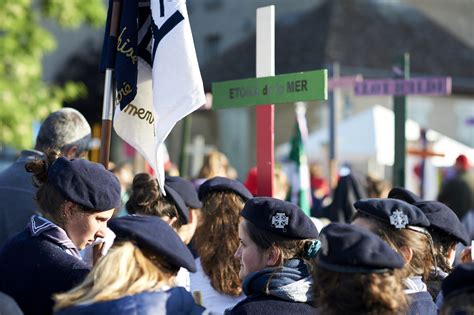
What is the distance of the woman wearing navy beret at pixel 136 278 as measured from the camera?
3240 mm

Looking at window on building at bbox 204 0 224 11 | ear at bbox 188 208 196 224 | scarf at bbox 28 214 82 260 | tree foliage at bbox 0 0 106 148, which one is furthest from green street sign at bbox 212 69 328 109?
window on building at bbox 204 0 224 11

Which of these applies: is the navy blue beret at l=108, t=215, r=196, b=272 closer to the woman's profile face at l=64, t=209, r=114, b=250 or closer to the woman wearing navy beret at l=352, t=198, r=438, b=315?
the woman's profile face at l=64, t=209, r=114, b=250

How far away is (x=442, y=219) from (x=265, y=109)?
1.15 metres

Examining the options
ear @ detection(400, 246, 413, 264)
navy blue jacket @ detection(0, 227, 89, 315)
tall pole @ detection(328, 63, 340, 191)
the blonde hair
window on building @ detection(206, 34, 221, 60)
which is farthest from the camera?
window on building @ detection(206, 34, 221, 60)

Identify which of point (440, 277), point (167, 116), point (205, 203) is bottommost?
point (440, 277)

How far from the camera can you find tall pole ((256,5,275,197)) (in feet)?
17.0

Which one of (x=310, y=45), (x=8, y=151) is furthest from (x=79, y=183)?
(x=310, y=45)

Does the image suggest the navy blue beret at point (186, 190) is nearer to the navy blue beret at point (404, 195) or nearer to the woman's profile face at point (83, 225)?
the navy blue beret at point (404, 195)

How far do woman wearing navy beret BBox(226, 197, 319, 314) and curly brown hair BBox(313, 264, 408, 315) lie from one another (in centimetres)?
67

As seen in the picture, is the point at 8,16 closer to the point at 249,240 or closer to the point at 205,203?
the point at 205,203

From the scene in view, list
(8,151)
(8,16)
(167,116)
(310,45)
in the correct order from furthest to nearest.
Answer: (310,45) < (8,151) < (8,16) < (167,116)

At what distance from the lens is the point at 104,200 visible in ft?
13.0

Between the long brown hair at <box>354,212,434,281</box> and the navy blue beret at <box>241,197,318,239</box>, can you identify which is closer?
the navy blue beret at <box>241,197,318,239</box>

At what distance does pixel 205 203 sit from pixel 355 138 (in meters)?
11.5
